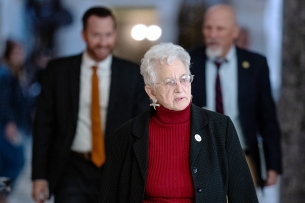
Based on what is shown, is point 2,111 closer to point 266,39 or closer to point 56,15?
point 56,15

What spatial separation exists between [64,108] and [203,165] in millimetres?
1979

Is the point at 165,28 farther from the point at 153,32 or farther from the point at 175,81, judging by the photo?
the point at 175,81

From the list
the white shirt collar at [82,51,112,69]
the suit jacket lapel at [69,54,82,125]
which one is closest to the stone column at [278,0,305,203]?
the white shirt collar at [82,51,112,69]

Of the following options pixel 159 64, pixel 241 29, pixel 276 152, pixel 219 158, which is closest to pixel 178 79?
pixel 159 64

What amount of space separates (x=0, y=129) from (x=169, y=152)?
422 centimetres

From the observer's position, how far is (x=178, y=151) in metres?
4.17

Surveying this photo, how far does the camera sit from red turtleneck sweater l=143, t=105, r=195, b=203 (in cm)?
408

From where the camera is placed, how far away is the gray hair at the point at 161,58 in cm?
418

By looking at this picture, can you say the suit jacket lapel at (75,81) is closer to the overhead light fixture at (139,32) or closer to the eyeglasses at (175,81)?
the eyeglasses at (175,81)

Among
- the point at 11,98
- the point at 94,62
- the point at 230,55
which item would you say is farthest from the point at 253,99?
the point at 11,98

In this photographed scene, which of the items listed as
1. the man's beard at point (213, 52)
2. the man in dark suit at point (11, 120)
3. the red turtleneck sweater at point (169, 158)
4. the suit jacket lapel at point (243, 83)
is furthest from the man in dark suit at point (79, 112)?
the man in dark suit at point (11, 120)

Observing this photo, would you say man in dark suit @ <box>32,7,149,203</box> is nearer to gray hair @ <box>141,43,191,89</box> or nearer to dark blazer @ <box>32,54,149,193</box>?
dark blazer @ <box>32,54,149,193</box>

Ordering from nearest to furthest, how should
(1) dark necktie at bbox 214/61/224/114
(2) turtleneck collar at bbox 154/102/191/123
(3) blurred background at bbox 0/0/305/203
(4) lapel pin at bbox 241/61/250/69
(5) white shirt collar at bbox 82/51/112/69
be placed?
(2) turtleneck collar at bbox 154/102/191/123, (5) white shirt collar at bbox 82/51/112/69, (1) dark necktie at bbox 214/61/224/114, (4) lapel pin at bbox 241/61/250/69, (3) blurred background at bbox 0/0/305/203

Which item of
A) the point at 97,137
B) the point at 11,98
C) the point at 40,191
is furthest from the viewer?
the point at 11,98
